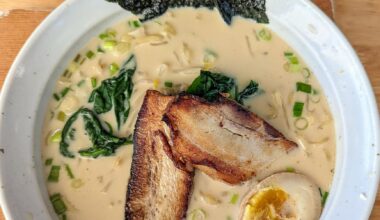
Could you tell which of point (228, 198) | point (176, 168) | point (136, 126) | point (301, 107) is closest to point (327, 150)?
point (301, 107)

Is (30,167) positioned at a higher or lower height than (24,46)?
lower

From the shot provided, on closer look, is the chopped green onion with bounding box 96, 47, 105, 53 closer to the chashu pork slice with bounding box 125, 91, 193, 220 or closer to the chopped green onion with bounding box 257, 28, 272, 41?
the chashu pork slice with bounding box 125, 91, 193, 220

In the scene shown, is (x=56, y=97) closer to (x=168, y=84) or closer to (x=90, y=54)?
(x=90, y=54)

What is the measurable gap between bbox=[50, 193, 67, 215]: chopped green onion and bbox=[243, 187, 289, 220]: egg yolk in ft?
2.17

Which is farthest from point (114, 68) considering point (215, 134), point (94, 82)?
point (215, 134)

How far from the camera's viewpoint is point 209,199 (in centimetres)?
220

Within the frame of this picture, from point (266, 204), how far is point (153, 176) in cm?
42

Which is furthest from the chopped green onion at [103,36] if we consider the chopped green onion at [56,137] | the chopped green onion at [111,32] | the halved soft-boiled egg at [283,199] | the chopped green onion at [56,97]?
the halved soft-boiled egg at [283,199]

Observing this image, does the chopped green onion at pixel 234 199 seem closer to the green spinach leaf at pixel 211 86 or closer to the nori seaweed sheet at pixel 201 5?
the green spinach leaf at pixel 211 86

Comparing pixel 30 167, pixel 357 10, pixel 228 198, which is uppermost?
pixel 357 10

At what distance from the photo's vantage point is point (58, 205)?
2.23 meters

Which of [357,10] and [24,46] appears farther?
[357,10]

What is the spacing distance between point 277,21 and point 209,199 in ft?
2.29

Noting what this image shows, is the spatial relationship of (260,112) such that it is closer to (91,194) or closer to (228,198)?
(228,198)
